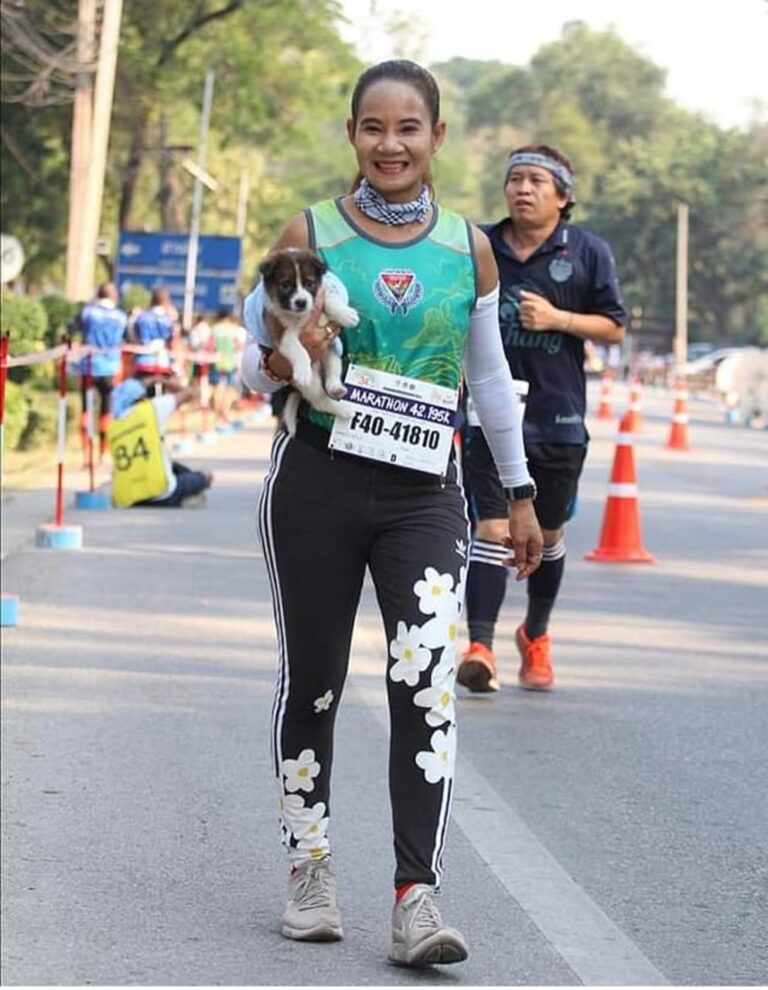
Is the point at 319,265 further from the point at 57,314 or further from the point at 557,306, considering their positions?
the point at 57,314

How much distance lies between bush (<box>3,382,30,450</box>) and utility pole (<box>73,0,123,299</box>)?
33.0 ft

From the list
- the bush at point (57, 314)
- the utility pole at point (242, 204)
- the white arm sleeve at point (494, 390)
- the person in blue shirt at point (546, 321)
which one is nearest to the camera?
the white arm sleeve at point (494, 390)

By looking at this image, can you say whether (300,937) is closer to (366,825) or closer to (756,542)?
(366,825)

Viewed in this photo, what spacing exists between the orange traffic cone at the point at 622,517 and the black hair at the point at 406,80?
9.53 meters

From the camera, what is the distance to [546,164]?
28.8 ft

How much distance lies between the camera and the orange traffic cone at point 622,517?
14781 millimetres

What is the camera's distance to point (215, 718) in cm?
897

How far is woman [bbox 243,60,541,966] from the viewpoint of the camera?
17.1 feet

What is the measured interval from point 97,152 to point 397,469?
2871 centimetres

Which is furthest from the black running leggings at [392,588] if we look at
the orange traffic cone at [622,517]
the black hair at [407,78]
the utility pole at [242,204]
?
the utility pole at [242,204]

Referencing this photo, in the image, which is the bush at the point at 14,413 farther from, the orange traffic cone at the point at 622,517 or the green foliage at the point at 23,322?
the orange traffic cone at the point at 622,517

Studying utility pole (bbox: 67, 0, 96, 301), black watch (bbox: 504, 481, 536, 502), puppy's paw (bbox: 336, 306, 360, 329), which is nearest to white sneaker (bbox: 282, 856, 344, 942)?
black watch (bbox: 504, 481, 536, 502)

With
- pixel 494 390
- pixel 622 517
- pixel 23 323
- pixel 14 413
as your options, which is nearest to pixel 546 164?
pixel 494 390

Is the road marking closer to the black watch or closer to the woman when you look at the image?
the woman
